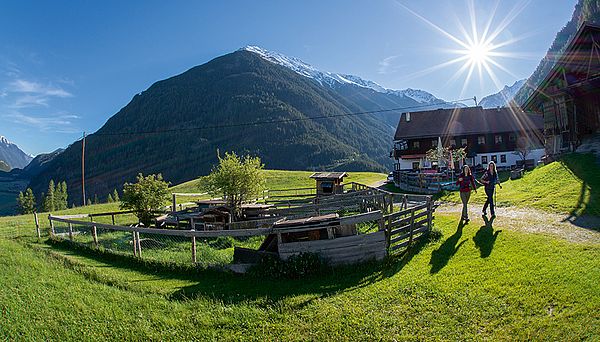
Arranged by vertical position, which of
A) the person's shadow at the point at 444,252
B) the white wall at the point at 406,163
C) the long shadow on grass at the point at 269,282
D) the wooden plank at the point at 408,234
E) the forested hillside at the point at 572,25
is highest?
the forested hillside at the point at 572,25

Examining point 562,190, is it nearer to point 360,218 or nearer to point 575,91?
point 360,218

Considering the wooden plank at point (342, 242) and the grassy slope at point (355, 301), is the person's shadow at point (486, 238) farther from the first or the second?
the wooden plank at point (342, 242)

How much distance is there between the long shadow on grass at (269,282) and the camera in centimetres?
822

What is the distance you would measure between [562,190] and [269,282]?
1418 centimetres

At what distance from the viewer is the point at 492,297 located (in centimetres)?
675

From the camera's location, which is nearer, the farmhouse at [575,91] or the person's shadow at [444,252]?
the person's shadow at [444,252]

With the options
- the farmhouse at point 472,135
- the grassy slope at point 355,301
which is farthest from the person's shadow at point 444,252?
the farmhouse at point 472,135

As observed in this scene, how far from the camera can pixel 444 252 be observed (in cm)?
976

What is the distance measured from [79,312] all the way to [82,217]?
841 inches

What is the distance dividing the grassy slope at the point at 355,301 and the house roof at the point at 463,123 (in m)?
39.1

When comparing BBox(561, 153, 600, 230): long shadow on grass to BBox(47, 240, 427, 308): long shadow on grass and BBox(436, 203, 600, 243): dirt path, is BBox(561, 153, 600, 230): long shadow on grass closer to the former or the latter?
BBox(436, 203, 600, 243): dirt path

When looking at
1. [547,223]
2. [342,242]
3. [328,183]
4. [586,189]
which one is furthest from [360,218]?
[328,183]

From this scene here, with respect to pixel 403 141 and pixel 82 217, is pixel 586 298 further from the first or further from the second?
pixel 403 141

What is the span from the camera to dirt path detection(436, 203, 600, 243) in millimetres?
9344
